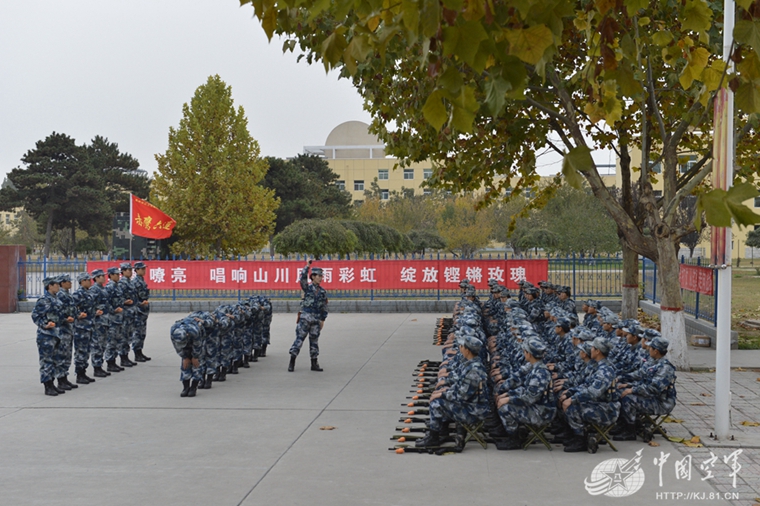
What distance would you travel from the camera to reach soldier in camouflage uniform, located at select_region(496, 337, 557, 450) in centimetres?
726

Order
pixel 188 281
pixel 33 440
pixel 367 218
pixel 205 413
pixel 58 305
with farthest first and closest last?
pixel 367 218 → pixel 188 281 → pixel 58 305 → pixel 205 413 → pixel 33 440

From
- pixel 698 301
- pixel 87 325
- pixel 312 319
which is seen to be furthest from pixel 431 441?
pixel 698 301

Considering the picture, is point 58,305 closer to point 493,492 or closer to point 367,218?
point 493,492

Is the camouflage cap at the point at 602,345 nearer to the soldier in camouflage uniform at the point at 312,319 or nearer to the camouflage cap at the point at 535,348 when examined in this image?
the camouflage cap at the point at 535,348

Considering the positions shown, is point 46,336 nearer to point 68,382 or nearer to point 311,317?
point 68,382

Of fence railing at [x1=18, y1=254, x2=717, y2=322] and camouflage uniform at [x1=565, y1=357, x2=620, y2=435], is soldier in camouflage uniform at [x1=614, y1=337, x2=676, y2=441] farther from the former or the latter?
fence railing at [x1=18, y1=254, x2=717, y2=322]

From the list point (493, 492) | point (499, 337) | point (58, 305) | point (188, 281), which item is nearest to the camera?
point (493, 492)

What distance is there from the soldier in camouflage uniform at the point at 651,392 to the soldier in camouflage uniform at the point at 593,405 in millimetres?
295

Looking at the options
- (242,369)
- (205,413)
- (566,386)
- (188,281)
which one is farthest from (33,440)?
(188,281)

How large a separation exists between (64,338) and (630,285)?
11.6 meters

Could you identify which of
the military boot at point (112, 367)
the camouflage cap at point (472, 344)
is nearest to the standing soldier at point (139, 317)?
the military boot at point (112, 367)

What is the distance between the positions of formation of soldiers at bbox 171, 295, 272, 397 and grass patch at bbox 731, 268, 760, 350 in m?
8.87

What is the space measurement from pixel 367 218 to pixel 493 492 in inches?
1959

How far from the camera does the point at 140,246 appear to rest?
28.6m
